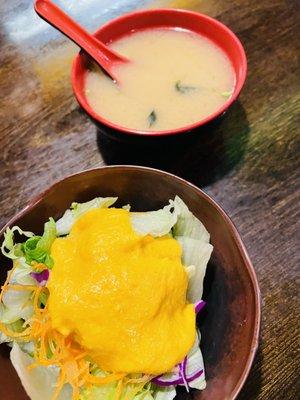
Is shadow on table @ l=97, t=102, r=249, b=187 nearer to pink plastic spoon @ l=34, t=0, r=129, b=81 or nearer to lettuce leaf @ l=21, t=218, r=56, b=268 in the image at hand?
pink plastic spoon @ l=34, t=0, r=129, b=81

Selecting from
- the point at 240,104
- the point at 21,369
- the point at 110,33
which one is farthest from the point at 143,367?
the point at 110,33

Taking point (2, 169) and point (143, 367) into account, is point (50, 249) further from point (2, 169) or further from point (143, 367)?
point (2, 169)

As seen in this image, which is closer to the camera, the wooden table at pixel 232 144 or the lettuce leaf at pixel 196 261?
the lettuce leaf at pixel 196 261

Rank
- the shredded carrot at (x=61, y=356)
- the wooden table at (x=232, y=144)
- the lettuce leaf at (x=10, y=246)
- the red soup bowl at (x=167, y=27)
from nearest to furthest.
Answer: the shredded carrot at (x=61, y=356) → the lettuce leaf at (x=10, y=246) → the wooden table at (x=232, y=144) → the red soup bowl at (x=167, y=27)

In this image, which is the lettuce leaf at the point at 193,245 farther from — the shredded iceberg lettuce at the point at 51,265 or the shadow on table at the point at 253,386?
the shadow on table at the point at 253,386

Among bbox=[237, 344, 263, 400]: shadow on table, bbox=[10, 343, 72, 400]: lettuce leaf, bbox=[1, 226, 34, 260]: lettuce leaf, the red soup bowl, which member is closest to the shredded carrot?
bbox=[10, 343, 72, 400]: lettuce leaf

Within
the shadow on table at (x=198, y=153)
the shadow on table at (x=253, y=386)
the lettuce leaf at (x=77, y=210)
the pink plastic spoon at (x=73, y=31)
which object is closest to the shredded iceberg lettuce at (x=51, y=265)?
the lettuce leaf at (x=77, y=210)
